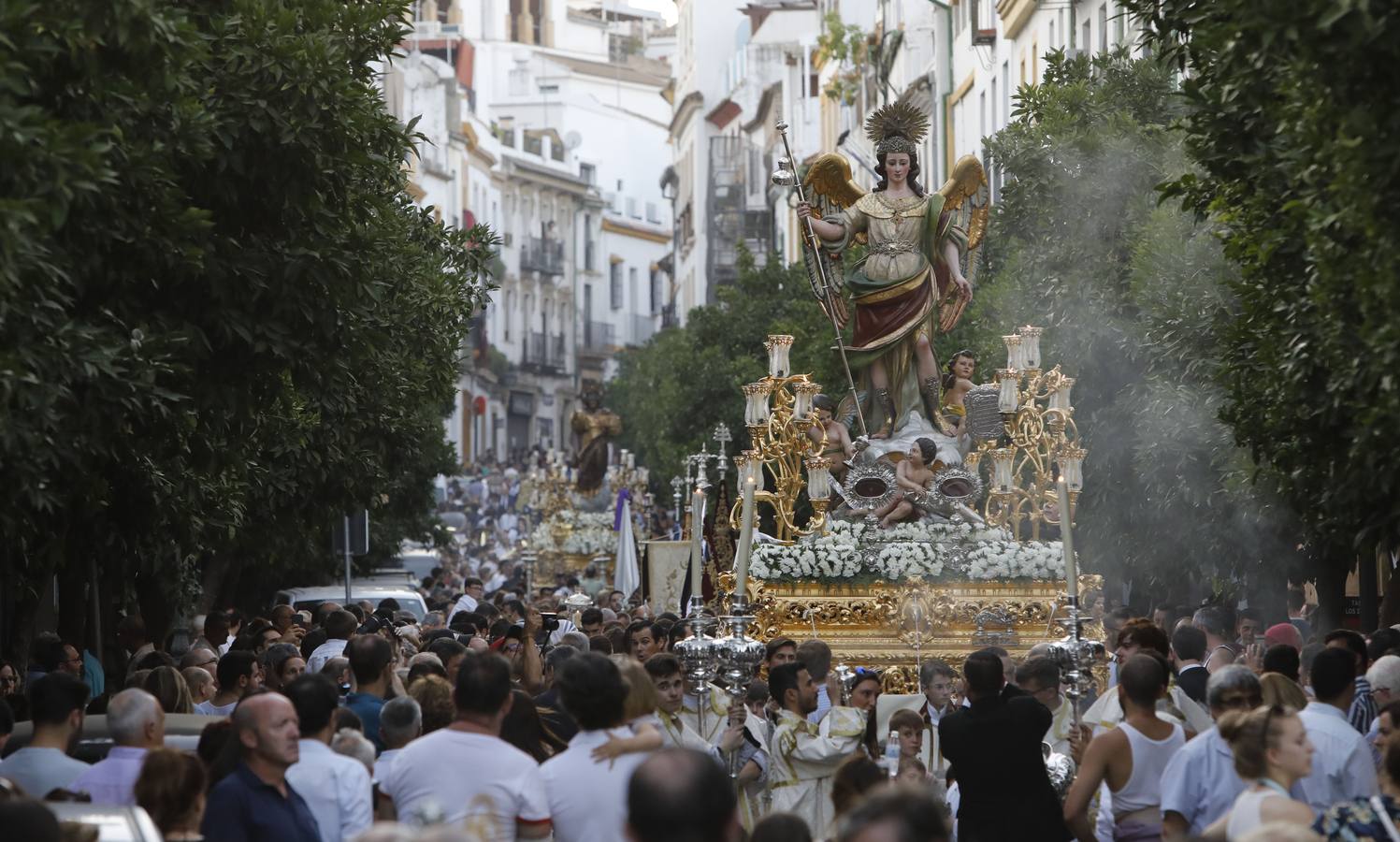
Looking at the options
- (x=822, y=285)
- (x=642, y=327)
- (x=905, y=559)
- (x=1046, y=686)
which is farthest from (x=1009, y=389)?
(x=642, y=327)

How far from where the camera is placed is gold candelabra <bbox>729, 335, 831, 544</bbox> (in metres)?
17.7

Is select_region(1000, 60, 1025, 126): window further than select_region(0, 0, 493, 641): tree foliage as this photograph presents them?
Yes

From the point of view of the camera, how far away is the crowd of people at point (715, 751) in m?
7.70

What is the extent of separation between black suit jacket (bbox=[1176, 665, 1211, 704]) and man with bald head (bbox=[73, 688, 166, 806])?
522 cm

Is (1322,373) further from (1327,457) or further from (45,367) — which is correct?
(45,367)

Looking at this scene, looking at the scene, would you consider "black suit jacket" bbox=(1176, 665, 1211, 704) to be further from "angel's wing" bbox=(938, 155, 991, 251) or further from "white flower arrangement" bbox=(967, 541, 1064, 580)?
"angel's wing" bbox=(938, 155, 991, 251)

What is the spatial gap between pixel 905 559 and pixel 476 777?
368 inches

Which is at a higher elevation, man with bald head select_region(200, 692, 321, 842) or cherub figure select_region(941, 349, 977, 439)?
cherub figure select_region(941, 349, 977, 439)

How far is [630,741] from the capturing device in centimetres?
819

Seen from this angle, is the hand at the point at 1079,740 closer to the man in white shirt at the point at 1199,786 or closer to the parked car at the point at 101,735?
the man in white shirt at the point at 1199,786

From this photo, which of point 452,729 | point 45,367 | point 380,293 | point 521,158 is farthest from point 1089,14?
point 521,158

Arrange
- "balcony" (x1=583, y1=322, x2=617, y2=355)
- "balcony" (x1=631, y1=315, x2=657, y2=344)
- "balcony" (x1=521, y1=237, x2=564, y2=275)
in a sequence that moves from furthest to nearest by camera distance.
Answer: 1. "balcony" (x1=631, y1=315, x2=657, y2=344)
2. "balcony" (x1=583, y1=322, x2=617, y2=355)
3. "balcony" (x1=521, y1=237, x2=564, y2=275)

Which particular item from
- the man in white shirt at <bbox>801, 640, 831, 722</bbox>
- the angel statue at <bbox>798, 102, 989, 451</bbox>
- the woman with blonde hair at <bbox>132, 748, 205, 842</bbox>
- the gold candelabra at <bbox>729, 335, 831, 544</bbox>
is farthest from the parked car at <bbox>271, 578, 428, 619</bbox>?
the woman with blonde hair at <bbox>132, 748, 205, 842</bbox>

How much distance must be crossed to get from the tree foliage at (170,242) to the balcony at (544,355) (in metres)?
95.5
